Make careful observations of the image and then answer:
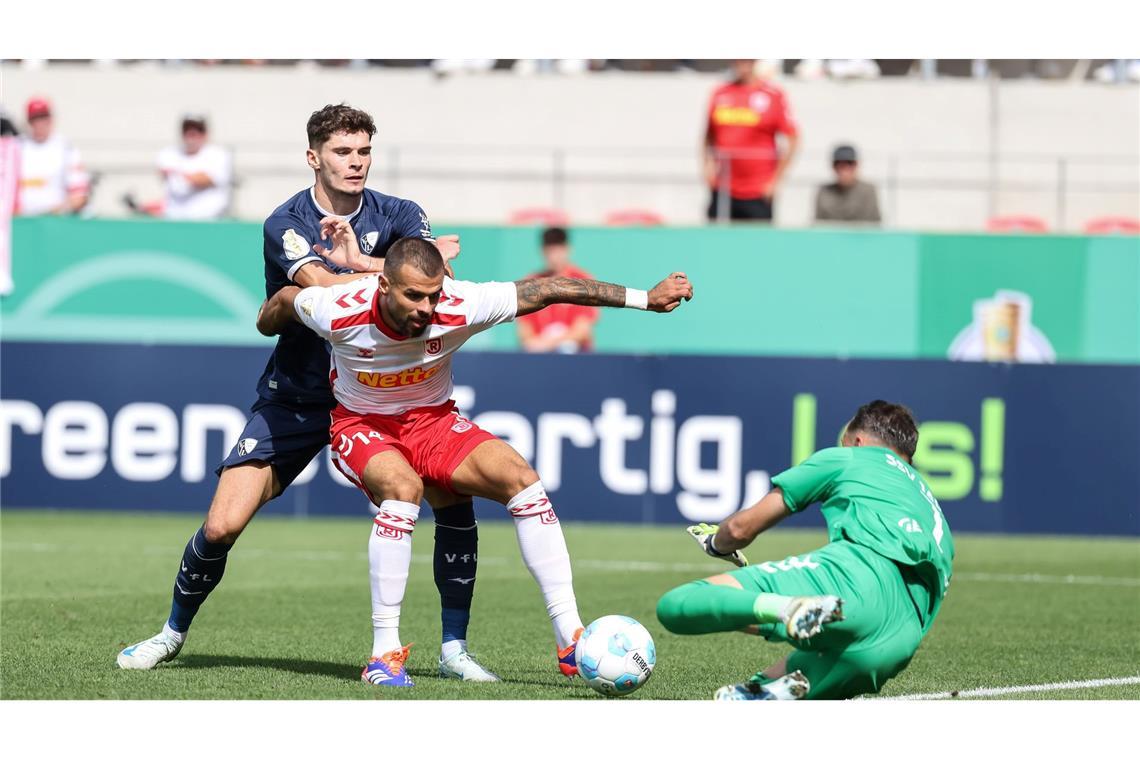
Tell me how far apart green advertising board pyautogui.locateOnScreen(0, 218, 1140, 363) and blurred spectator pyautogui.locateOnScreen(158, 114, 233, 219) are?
0.67 m

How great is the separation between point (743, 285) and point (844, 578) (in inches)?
476

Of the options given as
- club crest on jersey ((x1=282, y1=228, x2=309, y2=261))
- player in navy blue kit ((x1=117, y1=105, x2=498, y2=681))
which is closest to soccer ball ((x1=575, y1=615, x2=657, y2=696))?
player in navy blue kit ((x1=117, y1=105, x2=498, y2=681))

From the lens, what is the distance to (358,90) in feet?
79.7

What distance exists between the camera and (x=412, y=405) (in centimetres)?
752

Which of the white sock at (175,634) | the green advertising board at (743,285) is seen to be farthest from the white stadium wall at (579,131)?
the white sock at (175,634)

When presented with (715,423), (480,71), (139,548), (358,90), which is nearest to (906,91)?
(480,71)

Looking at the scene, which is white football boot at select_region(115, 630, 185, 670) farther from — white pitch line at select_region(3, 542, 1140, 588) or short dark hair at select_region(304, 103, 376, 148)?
white pitch line at select_region(3, 542, 1140, 588)

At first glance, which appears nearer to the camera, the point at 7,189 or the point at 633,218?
the point at 7,189

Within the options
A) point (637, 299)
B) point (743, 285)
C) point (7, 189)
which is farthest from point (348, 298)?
point (7, 189)

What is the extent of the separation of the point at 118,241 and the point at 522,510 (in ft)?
39.2

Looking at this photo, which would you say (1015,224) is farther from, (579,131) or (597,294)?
(597,294)

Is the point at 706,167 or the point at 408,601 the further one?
the point at 706,167

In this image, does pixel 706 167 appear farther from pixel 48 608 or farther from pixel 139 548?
pixel 48 608

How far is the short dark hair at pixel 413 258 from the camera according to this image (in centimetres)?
699
